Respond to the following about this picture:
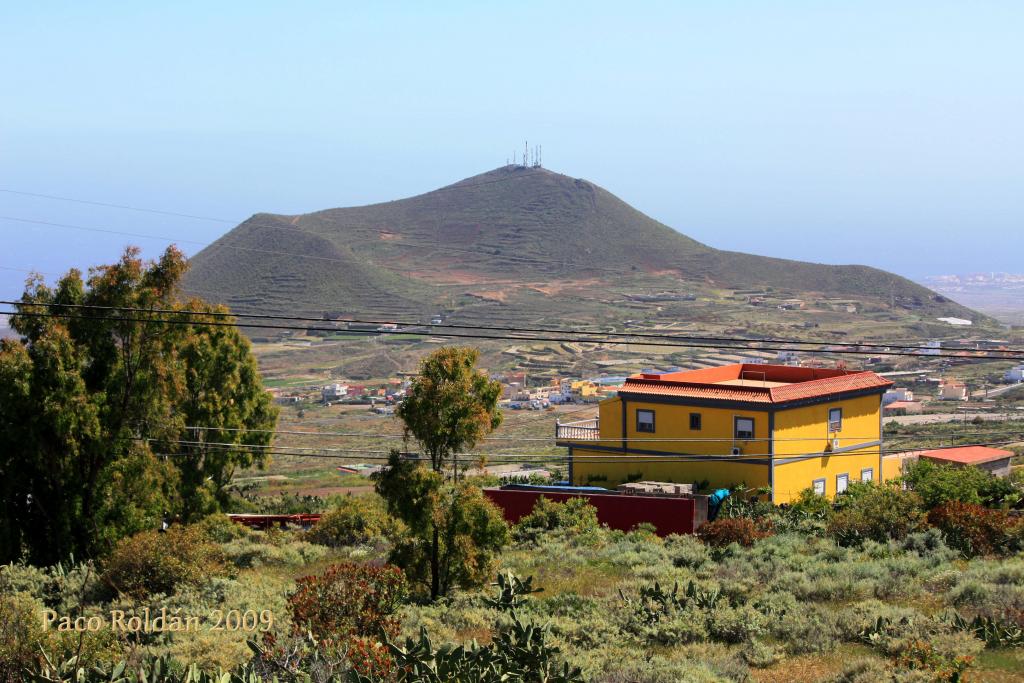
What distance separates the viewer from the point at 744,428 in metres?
31.4

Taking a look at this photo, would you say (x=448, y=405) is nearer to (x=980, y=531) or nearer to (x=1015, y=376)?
(x=980, y=531)

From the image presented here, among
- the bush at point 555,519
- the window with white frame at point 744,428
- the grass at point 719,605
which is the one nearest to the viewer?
the grass at point 719,605

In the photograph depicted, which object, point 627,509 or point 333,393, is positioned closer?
point 627,509

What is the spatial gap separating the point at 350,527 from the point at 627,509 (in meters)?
6.43

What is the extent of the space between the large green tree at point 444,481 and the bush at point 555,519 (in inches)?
268

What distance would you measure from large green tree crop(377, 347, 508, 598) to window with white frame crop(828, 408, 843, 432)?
18301 millimetres

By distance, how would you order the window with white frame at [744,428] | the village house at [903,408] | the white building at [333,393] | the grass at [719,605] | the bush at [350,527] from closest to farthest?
1. the grass at [719,605]
2. the bush at [350,527]
3. the window with white frame at [744,428]
4. the village house at [903,408]
5. the white building at [333,393]

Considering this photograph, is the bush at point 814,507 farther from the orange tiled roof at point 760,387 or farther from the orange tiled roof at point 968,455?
the orange tiled roof at point 968,455

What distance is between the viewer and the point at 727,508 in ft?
88.6

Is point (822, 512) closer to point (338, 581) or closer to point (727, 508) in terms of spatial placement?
point (727, 508)

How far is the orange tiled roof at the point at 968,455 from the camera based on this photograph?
118 feet

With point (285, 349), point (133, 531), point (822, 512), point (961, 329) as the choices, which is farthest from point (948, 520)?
point (961, 329)

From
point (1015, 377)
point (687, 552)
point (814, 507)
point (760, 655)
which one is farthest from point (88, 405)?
point (1015, 377)

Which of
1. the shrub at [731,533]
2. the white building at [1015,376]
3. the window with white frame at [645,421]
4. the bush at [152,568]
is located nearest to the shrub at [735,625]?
the shrub at [731,533]
